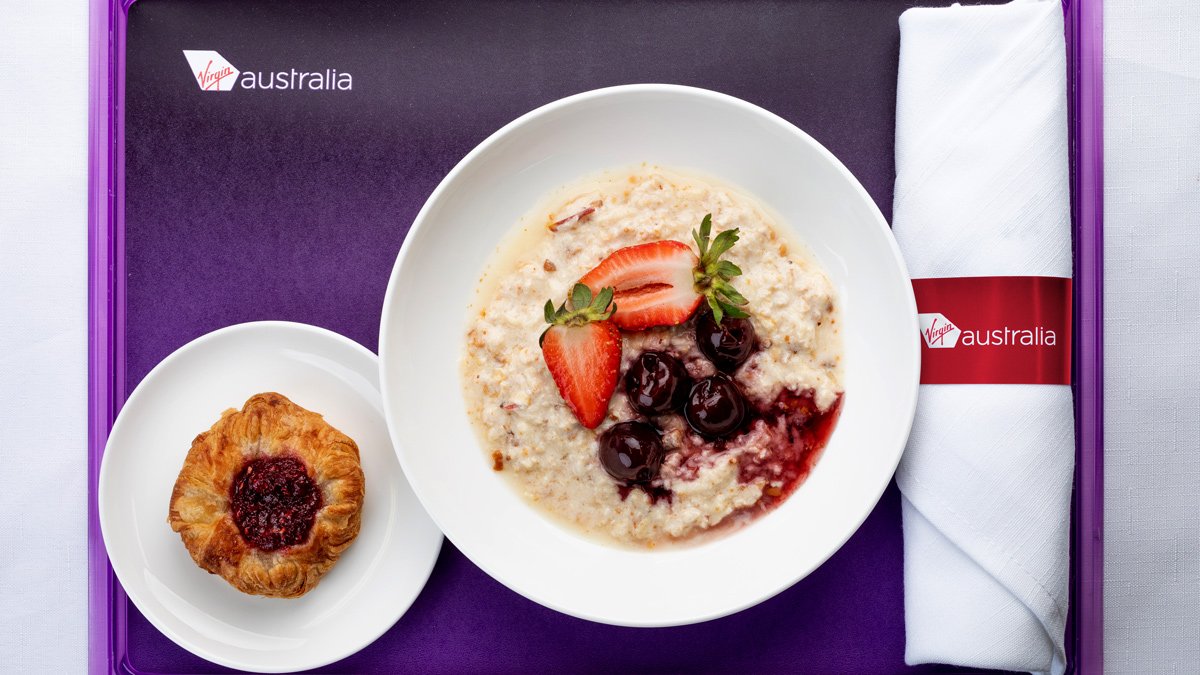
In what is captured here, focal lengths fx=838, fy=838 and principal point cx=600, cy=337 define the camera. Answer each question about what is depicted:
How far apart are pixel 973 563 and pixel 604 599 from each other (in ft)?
3.00

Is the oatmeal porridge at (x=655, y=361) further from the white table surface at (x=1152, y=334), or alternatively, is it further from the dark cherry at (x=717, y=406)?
the white table surface at (x=1152, y=334)

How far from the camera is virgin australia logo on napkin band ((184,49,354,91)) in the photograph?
2.27 m

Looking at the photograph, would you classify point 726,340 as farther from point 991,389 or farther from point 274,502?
point 274,502

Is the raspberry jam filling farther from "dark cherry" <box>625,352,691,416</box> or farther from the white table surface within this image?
the white table surface

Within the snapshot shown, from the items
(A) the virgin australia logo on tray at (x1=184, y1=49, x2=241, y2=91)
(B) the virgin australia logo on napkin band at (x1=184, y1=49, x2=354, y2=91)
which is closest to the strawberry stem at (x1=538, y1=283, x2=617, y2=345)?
(B) the virgin australia logo on napkin band at (x1=184, y1=49, x2=354, y2=91)

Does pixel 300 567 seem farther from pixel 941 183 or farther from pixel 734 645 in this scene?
pixel 941 183

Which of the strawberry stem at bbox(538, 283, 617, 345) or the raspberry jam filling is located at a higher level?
the strawberry stem at bbox(538, 283, 617, 345)

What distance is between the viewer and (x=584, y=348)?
75.3 inches

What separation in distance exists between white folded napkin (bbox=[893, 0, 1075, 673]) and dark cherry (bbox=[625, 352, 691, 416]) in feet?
2.06

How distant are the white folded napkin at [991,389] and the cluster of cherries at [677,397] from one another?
516 millimetres

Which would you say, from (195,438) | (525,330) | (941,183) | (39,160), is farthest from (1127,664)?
(39,160)

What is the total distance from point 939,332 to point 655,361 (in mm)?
729

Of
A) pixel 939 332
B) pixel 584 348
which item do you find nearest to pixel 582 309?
pixel 584 348

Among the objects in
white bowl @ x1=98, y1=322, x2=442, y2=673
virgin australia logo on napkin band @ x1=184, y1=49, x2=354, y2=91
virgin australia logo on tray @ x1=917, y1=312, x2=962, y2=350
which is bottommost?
white bowl @ x1=98, y1=322, x2=442, y2=673
